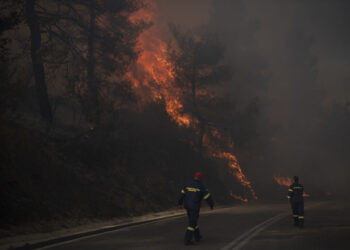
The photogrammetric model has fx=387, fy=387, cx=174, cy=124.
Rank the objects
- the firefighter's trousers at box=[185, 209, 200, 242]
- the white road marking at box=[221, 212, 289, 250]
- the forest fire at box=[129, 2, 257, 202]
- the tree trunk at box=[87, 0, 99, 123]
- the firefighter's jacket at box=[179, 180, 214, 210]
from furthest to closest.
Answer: the forest fire at box=[129, 2, 257, 202] < the tree trunk at box=[87, 0, 99, 123] < the firefighter's jacket at box=[179, 180, 214, 210] < the firefighter's trousers at box=[185, 209, 200, 242] < the white road marking at box=[221, 212, 289, 250]

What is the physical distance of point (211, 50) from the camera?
3197cm

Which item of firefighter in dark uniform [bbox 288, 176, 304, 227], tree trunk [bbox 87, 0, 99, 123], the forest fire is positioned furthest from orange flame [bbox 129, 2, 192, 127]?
firefighter in dark uniform [bbox 288, 176, 304, 227]

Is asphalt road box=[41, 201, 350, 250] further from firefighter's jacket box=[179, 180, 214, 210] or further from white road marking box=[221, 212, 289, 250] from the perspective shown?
firefighter's jacket box=[179, 180, 214, 210]

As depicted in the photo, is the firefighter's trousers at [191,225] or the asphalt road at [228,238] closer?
the asphalt road at [228,238]

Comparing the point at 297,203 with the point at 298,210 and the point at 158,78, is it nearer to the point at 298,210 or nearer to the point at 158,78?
the point at 298,210

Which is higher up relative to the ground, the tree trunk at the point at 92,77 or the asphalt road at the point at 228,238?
the tree trunk at the point at 92,77

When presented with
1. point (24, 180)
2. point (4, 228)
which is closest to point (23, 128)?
point (24, 180)

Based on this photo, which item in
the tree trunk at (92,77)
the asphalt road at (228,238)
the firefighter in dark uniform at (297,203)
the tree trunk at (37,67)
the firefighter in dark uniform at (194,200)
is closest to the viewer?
the asphalt road at (228,238)

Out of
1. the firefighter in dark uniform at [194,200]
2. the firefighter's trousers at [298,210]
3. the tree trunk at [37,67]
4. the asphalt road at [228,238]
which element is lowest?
the asphalt road at [228,238]

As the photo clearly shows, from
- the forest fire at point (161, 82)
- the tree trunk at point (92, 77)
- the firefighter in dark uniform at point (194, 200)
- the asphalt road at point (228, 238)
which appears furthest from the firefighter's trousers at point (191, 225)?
the forest fire at point (161, 82)

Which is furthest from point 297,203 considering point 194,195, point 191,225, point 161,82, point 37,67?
point 161,82

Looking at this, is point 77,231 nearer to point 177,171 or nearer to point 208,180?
point 177,171

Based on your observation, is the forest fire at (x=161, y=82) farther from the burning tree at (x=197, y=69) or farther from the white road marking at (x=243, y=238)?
the white road marking at (x=243, y=238)

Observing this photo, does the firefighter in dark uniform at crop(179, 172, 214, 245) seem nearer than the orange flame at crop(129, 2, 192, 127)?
Yes
